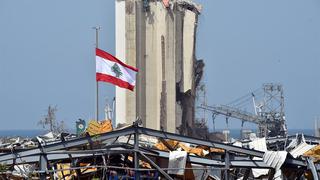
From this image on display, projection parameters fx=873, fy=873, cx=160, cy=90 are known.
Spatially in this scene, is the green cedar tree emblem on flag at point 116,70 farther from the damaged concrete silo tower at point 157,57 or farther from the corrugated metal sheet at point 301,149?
the damaged concrete silo tower at point 157,57

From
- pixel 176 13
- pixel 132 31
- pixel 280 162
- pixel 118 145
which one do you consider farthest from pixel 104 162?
pixel 176 13

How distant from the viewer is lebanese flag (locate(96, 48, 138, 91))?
33.1 meters

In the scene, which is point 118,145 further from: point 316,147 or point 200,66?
point 200,66

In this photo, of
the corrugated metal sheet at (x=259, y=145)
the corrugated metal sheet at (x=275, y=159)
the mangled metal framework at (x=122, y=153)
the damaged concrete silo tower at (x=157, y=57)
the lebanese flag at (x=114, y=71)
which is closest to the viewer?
the mangled metal framework at (x=122, y=153)

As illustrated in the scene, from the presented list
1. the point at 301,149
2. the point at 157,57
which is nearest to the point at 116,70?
the point at 301,149

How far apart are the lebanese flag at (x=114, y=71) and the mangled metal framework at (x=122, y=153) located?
4.76m

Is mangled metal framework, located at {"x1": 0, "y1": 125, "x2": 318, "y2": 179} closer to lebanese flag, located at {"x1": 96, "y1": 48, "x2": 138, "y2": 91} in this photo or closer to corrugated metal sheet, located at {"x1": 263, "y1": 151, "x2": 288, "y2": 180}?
corrugated metal sheet, located at {"x1": 263, "y1": 151, "x2": 288, "y2": 180}

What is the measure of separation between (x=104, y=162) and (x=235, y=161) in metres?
4.32

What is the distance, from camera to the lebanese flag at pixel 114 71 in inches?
1302

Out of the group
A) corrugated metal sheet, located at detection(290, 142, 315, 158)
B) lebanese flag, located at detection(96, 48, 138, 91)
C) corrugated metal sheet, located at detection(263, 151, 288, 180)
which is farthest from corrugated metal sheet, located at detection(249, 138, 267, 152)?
corrugated metal sheet, located at detection(263, 151, 288, 180)

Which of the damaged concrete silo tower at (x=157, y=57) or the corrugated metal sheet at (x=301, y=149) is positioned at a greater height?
the damaged concrete silo tower at (x=157, y=57)

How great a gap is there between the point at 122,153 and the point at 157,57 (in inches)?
1607

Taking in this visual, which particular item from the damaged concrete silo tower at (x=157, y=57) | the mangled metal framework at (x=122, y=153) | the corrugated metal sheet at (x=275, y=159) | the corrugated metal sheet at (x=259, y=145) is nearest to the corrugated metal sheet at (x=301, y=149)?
the corrugated metal sheet at (x=259, y=145)

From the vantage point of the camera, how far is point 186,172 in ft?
94.8
